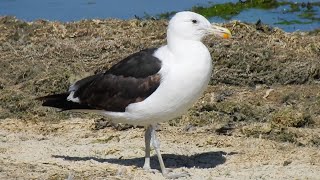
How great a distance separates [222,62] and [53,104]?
3366 mm

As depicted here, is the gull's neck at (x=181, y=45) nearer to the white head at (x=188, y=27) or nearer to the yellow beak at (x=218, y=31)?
the white head at (x=188, y=27)

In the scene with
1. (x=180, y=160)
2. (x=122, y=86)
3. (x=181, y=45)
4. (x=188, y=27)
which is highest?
(x=188, y=27)

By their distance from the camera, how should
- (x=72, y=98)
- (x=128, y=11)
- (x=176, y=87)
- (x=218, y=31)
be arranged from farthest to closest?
(x=128, y=11) → (x=72, y=98) → (x=218, y=31) → (x=176, y=87)

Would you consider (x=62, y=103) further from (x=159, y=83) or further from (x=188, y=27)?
(x=188, y=27)

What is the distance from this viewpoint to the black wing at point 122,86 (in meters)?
8.19

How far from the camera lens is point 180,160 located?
8.87m

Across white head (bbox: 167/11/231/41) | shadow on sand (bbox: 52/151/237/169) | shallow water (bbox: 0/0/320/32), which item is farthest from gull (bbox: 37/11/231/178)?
shallow water (bbox: 0/0/320/32)

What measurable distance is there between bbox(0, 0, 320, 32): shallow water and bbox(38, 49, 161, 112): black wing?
21.6 ft

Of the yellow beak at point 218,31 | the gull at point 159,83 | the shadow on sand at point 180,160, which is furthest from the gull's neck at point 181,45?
the shadow on sand at point 180,160

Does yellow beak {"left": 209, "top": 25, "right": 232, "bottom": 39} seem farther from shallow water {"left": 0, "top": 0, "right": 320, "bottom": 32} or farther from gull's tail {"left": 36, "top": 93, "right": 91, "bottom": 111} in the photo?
shallow water {"left": 0, "top": 0, "right": 320, "bottom": 32}

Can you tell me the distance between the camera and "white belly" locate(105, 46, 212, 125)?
7.93m

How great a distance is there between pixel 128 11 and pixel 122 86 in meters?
7.96

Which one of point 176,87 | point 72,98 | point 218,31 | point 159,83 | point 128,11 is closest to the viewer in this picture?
point 176,87

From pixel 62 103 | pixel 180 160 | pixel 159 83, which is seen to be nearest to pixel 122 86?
pixel 159 83
